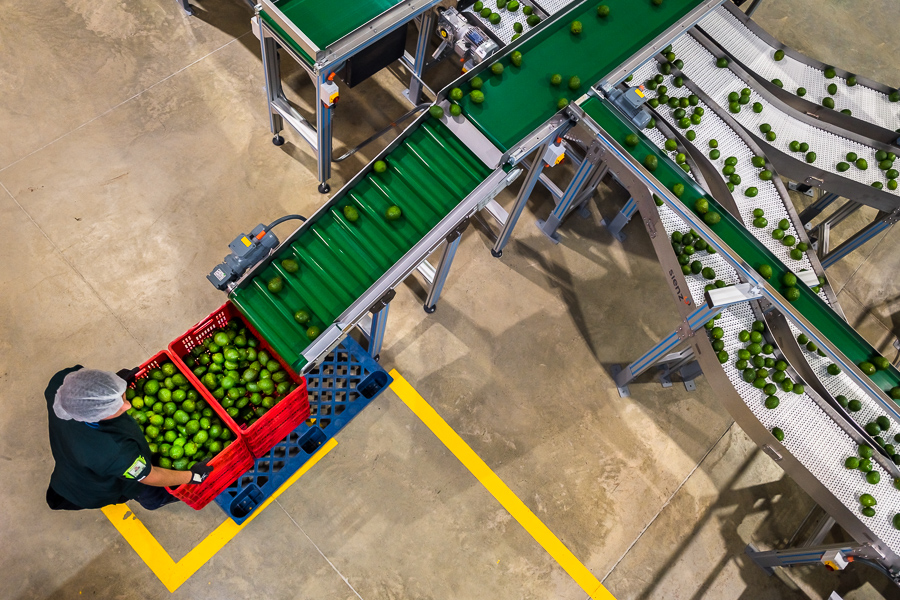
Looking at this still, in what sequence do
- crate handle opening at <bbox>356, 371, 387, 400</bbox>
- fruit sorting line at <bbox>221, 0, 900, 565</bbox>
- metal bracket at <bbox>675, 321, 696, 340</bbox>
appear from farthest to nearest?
1. crate handle opening at <bbox>356, 371, 387, 400</bbox>
2. metal bracket at <bbox>675, 321, 696, 340</bbox>
3. fruit sorting line at <bbox>221, 0, 900, 565</bbox>

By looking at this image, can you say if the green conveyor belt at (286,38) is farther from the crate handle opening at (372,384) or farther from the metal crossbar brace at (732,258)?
the crate handle opening at (372,384)

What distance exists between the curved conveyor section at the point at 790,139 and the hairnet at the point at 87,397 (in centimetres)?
624

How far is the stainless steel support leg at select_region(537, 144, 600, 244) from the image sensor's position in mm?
5557

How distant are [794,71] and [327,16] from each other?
5.40 metres

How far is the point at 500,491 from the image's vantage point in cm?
586

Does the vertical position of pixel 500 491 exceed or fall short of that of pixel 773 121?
it falls short

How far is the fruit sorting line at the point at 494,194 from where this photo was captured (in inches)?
183

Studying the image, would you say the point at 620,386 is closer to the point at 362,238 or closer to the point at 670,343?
the point at 670,343

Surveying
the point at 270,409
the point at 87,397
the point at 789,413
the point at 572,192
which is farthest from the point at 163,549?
the point at 789,413

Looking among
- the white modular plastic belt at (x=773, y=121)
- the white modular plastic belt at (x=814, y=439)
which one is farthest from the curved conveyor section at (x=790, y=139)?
the white modular plastic belt at (x=814, y=439)

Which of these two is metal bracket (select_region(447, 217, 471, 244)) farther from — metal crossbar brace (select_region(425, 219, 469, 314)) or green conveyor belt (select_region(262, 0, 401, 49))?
green conveyor belt (select_region(262, 0, 401, 49))

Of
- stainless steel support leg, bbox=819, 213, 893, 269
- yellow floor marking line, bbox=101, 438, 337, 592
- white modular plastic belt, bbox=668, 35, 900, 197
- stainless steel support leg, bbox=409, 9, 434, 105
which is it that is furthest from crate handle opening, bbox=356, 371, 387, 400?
stainless steel support leg, bbox=819, 213, 893, 269

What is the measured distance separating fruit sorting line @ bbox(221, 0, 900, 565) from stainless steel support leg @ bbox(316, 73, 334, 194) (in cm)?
109

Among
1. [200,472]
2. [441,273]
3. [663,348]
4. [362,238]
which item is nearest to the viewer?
[200,472]
